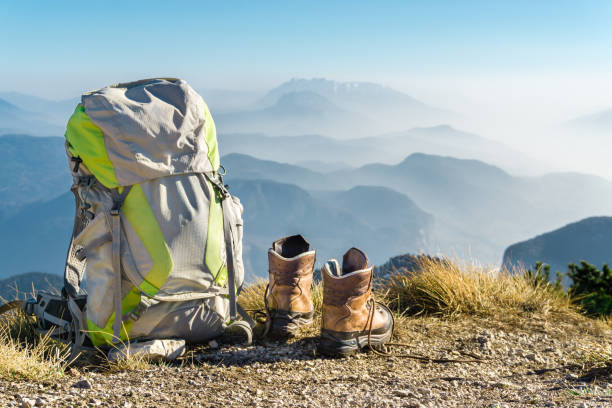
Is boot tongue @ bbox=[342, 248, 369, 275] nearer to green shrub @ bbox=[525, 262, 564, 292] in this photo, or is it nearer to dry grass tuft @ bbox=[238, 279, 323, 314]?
dry grass tuft @ bbox=[238, 279, 323, 314]

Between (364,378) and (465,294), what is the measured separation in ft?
7.02

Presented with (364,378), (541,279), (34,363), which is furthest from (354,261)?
(541,279)

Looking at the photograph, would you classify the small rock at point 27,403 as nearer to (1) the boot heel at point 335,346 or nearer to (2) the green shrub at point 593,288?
(1) the boot heel at point 335,346

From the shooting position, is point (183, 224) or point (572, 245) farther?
point (572, 245)

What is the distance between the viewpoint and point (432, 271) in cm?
519

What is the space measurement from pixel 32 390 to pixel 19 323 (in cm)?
171

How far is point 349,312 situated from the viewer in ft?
11.4

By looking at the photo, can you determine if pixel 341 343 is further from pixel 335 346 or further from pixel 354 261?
pixel 354 261

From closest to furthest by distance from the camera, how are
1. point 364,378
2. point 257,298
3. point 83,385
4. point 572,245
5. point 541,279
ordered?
1. point 83,385
2. point 364,378
3. point 257,298
4. point 541,279
5. point 572,245

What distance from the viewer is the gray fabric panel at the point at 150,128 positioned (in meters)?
3.33

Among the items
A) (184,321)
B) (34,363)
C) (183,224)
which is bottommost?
(34,363)

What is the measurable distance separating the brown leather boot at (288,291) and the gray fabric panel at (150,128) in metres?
0.91

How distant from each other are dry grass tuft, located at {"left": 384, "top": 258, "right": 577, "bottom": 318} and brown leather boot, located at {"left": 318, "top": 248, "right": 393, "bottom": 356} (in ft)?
3.83

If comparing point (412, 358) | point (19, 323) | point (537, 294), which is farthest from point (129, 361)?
point (537, 294)
